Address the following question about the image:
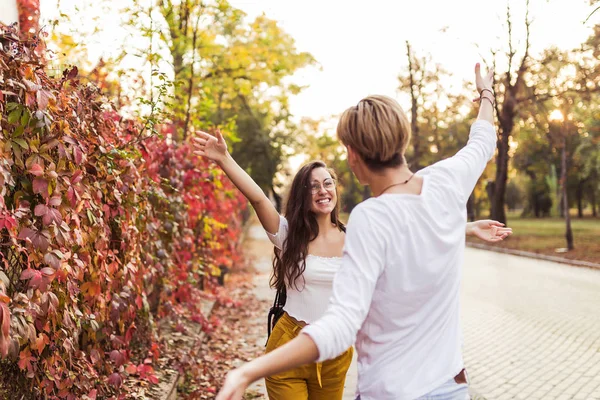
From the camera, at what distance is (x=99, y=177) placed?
446 centimetres

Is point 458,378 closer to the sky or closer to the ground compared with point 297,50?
closer to the ground

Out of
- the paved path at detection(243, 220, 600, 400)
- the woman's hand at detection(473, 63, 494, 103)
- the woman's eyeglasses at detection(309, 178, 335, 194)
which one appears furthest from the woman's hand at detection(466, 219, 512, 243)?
the paved path at detection(243, 220, 600, 400)

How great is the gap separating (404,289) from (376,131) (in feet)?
1.63

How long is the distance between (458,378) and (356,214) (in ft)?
2.17

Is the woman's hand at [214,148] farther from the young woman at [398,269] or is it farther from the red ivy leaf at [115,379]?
the red ivy leaf at [115,379]

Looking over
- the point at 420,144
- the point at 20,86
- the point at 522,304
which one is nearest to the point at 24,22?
the point at 20,86

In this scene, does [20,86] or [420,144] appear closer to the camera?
[20,86]

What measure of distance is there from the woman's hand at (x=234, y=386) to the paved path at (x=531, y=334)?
17.1 ft

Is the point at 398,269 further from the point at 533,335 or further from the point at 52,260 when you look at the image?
the point at 533,335

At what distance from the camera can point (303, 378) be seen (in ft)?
12.1

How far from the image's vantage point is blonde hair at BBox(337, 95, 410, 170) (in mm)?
2088

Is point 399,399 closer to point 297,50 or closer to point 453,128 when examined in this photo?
point 297,50

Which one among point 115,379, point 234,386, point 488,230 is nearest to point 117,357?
point 115,379

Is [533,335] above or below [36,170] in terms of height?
below
